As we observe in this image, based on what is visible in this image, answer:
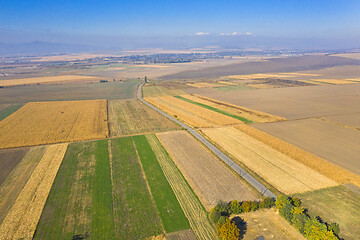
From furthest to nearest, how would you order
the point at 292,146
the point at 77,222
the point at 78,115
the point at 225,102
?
the point at 225,102 → the point at 78,115 → the point at 292,146 → the point at 77,222

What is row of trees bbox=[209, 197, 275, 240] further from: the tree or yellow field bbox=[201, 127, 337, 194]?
yellow field bbox=[201, 127, 337, 194]

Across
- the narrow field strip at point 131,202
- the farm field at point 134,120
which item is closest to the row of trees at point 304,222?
the narrow field strip at point 131,202

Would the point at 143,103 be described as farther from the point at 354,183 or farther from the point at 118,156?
the point at 354,183

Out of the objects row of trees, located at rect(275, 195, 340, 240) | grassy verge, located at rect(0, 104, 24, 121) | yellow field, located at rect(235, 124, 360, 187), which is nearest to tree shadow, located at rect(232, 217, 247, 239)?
row of trees, located at rect(275, 195, 340, 240)

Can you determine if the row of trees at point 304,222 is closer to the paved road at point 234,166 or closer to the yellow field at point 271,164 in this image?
the paved road at point 234,166

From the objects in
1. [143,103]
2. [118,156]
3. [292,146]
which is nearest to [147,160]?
[118,156]

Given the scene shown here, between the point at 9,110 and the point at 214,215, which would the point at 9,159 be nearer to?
the point at 214,215
